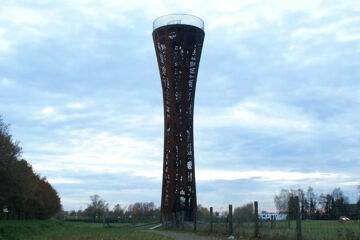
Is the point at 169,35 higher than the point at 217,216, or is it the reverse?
the point at 169,35

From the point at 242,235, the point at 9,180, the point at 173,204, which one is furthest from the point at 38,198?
the point at 242,235

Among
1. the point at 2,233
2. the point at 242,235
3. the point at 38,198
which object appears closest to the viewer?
the point at 242,235

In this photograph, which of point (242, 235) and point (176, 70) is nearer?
point (242, 235)

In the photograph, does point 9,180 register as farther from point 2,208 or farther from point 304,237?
point 304,237

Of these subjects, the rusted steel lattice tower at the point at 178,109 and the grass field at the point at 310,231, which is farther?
the rusted steel lattice tower at the point at 178,109

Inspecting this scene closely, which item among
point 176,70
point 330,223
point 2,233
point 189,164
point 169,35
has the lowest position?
point 2,233

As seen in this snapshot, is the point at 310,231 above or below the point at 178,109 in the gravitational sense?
below

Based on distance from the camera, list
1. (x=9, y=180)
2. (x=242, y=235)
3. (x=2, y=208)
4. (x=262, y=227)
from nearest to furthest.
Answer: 1. (x=262, y=227)
2. (x=242, y=235)
3. (x=9, y=180)
4. (x=2, y=208)

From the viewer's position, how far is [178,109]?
2484 cm

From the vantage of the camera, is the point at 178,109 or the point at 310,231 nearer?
the point at 310,231

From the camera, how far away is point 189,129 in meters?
24.8

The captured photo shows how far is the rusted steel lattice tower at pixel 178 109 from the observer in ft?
80.8

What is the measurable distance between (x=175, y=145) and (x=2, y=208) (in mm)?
15238

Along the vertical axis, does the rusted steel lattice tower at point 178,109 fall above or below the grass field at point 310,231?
above
